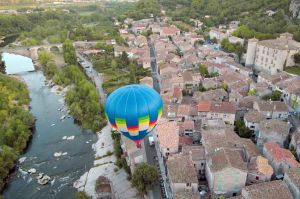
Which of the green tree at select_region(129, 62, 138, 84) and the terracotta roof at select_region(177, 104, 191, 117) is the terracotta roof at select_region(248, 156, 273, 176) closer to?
the terracotta roof at select_region(177, 104, 191, 117)

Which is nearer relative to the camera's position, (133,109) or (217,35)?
(133,109)

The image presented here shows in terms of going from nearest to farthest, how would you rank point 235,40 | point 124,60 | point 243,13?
1. point 235,40
2. point 124,60
3. point 243,13

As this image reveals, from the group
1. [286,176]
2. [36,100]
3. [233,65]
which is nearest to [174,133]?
[286,176]

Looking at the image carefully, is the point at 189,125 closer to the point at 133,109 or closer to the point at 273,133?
the point at 273,133

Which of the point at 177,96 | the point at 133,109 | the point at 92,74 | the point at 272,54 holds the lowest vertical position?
the point at 92,74

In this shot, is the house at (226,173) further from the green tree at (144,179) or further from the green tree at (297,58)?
the green tree at (297,58)

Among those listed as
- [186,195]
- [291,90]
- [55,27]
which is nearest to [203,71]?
[291,90]

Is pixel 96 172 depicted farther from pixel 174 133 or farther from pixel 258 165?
pixel 258 165

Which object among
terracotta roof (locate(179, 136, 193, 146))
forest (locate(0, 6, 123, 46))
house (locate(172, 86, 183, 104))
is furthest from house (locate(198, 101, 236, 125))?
forest (locate(0, 6, 123, 46))
